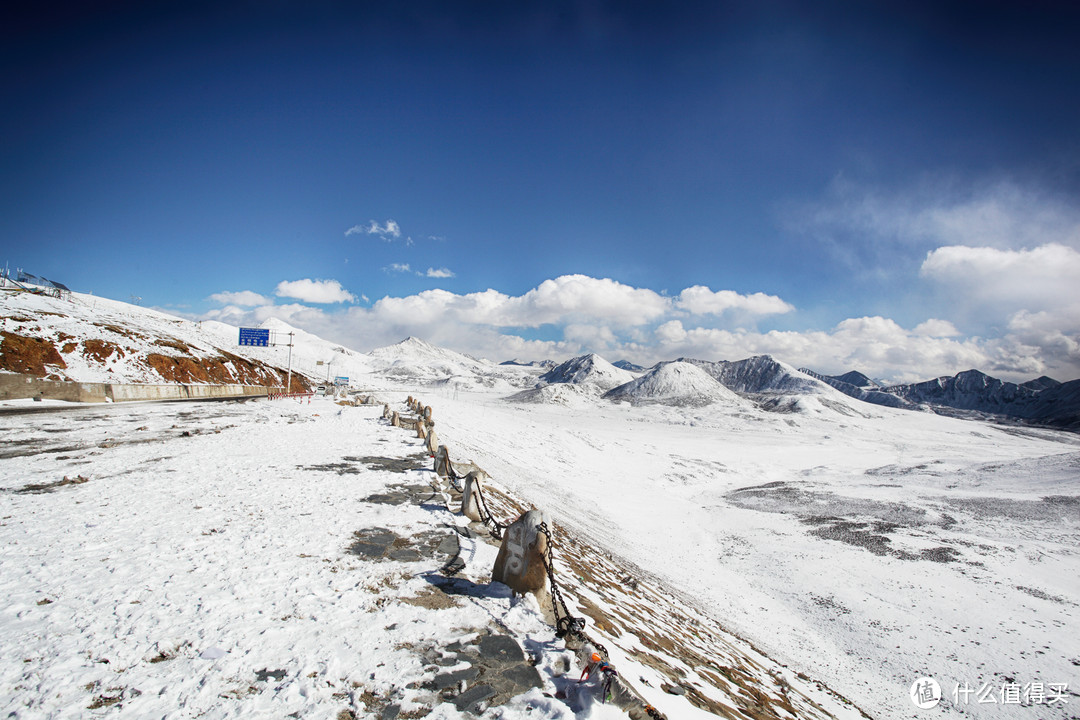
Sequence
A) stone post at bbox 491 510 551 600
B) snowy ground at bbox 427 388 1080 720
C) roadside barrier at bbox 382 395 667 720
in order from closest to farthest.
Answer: roadside barrier at bbox 382 395 667 720
stone post at bbox 491 510 551 600
snowy ground at bbox 427 388 1080 720

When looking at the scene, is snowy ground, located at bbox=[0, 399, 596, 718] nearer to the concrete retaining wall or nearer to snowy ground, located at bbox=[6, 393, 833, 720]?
snowy ground, located at bbox=[6, 393, 833, 720]

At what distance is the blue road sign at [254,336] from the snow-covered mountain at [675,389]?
105890 millimetres

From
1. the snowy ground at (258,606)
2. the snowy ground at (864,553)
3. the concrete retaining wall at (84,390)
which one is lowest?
the snowy ground at (864,553)

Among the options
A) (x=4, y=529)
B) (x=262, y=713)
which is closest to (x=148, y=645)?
(x=262, y=713)

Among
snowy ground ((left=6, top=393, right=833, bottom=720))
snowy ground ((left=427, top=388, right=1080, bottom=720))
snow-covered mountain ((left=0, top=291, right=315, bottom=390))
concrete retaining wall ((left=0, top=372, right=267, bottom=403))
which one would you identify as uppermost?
snow-covered mountain ((left=0, top=291, right=315, bottom=390))

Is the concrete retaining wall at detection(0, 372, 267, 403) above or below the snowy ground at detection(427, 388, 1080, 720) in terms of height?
above

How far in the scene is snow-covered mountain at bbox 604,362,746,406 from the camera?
129000 millimetres

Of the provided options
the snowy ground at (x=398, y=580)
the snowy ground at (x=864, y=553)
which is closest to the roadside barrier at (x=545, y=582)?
the snowy ground at (x=398, y=580)

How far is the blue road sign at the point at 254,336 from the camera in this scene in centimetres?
4491

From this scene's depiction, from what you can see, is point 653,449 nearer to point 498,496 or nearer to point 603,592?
point 498,496

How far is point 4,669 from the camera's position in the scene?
4043 mm

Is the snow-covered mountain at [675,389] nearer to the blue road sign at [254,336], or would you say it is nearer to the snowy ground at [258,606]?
the blue road sign at [254,336]

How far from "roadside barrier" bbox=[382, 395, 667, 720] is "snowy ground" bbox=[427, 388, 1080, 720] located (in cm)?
933

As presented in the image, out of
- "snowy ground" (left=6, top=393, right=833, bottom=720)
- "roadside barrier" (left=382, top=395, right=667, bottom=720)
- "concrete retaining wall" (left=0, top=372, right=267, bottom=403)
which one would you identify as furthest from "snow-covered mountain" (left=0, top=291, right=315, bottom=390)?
"roadside barrier" (left=382, top=395, right=667, bottom=720)
